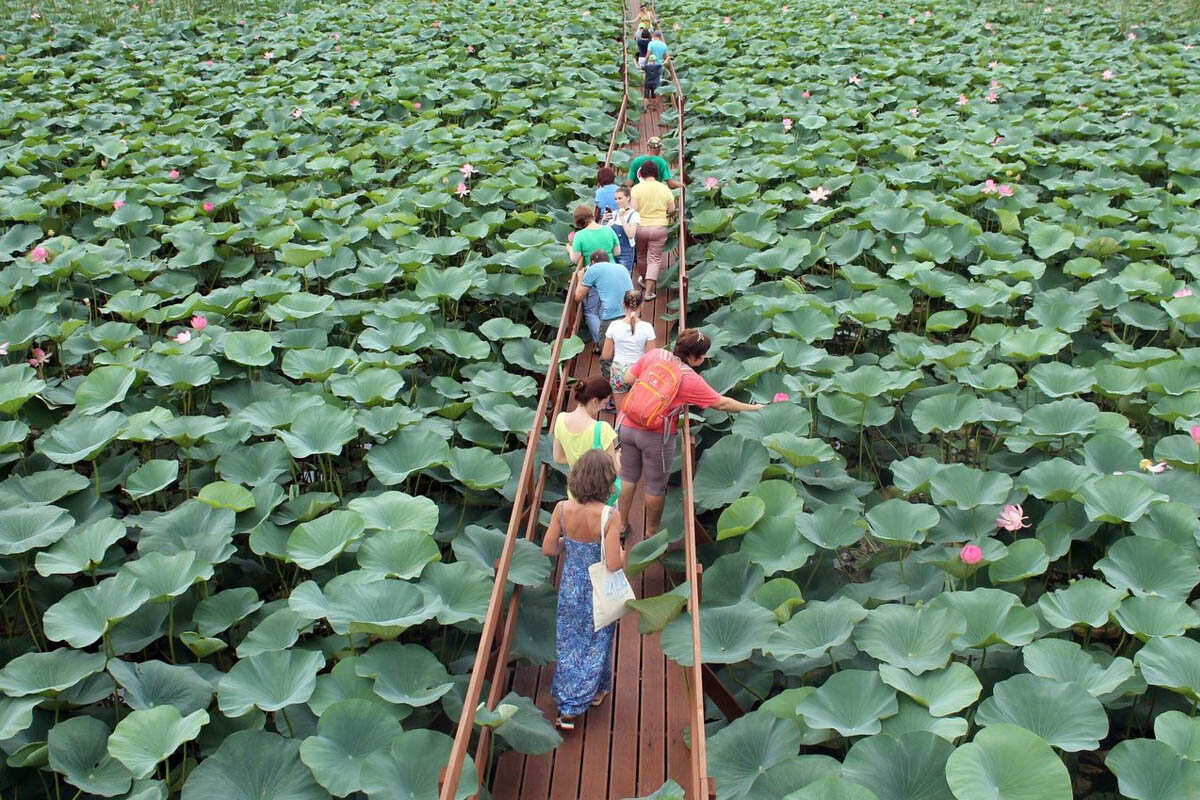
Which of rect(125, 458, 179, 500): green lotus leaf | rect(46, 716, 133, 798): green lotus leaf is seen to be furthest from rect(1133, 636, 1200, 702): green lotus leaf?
rect(125, 458, 179, 500): green lotus leaf

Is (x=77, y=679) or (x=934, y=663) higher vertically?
(x=934, y=663)

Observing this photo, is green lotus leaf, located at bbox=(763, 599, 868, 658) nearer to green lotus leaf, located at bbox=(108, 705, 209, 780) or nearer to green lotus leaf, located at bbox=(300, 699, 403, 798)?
green lotus leaf, located at bbox=(300, 699, 403, 798)

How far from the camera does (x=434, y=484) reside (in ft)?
15.5

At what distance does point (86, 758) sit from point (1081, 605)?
10.2 ft

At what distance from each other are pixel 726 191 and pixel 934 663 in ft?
16.6

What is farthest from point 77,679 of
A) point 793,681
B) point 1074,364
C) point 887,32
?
point 887,32

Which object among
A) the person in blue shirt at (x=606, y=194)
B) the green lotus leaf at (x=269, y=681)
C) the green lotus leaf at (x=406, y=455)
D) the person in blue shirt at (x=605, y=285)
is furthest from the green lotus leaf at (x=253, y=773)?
the person in blue shirt at (x=606, y=194)

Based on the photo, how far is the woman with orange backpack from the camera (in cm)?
395

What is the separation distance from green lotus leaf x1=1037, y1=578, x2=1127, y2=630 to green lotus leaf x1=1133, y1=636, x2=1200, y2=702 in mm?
186

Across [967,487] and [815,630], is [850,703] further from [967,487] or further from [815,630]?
[967,487]

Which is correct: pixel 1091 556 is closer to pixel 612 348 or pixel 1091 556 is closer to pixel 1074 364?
pixel 1074 364

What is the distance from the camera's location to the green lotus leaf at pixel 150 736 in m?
2.85

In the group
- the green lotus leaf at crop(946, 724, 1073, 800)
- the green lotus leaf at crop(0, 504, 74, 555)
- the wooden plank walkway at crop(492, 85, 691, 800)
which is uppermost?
the green lotus leaf at crop(946, 724, 1073, 800)

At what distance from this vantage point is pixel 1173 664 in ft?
9.80
